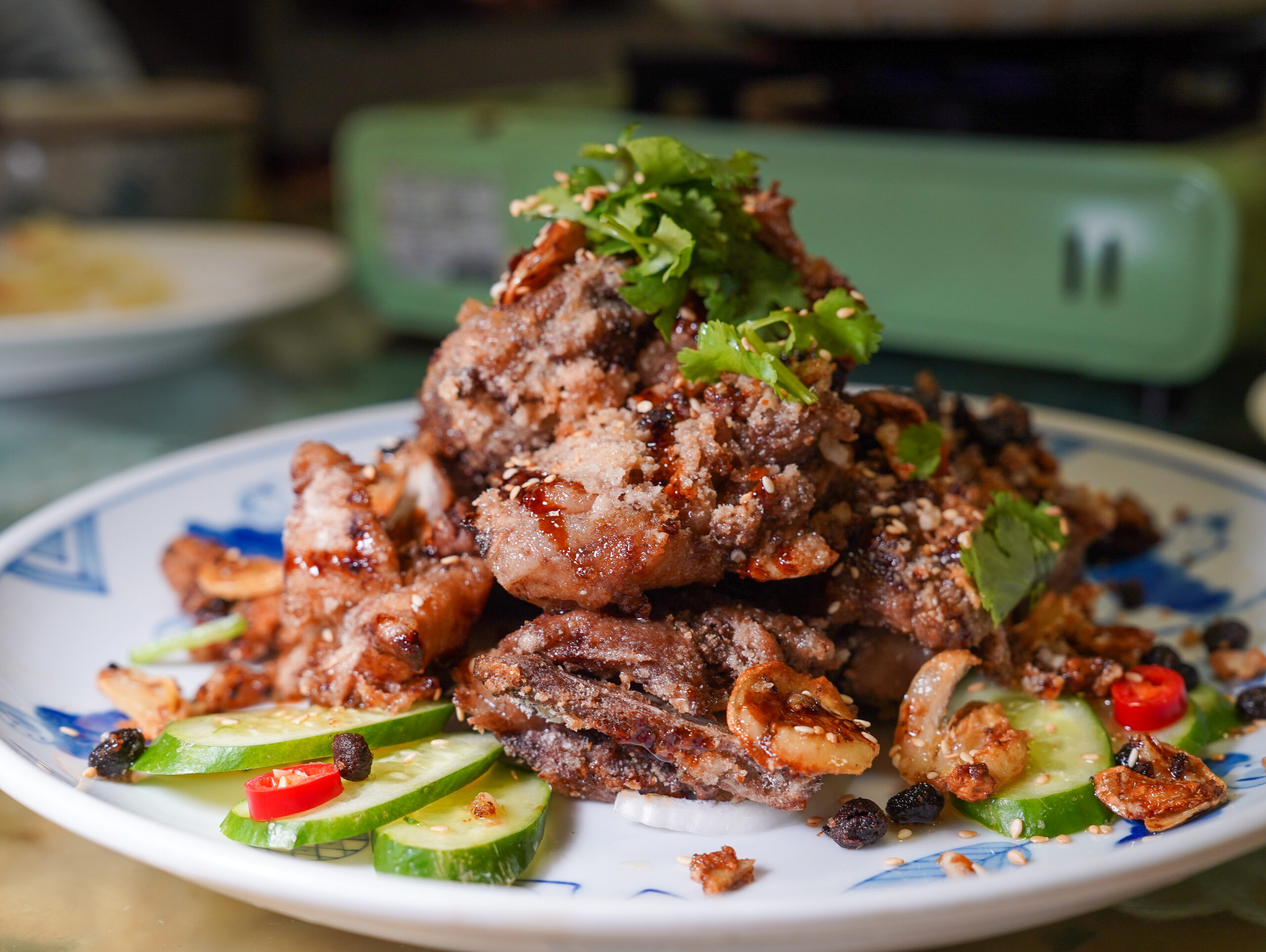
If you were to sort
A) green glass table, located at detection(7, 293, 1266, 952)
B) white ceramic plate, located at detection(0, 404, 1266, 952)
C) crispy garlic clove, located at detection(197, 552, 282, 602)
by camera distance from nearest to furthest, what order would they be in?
white ceramic plate, located at detection(0, 404, 1266, 952)
green glass table, located at detection(7, 293, 1266, 952)
crispy garlic clove, located at detection(197, 552, 282, 602)

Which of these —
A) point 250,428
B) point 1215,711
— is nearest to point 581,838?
point 1215,711

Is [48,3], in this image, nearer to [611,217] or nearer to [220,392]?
[220,392]

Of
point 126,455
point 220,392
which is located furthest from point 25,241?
point 126,455

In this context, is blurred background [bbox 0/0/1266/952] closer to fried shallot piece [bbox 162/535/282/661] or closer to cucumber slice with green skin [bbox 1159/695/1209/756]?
fried shallot piece [bbox 162/535/282/661]

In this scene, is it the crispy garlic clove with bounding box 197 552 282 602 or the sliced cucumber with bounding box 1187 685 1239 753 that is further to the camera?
the crispy garlic clove with bounding box 197 552 282 602

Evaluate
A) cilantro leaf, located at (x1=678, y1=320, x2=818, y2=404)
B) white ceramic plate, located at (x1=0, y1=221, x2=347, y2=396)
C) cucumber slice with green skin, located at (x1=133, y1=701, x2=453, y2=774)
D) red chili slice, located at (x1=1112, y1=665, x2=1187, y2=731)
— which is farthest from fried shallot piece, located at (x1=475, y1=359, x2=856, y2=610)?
white ceramic plate, located at (x1=0, y1=221, x2=347, y2=396)

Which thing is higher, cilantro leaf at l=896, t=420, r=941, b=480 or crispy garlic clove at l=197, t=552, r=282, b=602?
cilantro leaf at l=896, t=420, r=941, b=480
